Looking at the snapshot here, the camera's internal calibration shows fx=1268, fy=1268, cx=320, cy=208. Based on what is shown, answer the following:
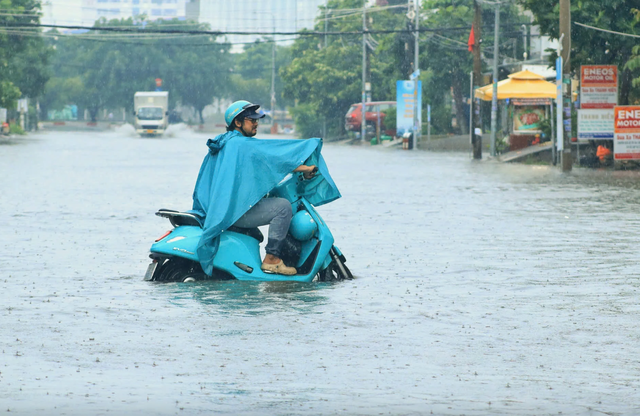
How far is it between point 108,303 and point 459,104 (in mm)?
61709

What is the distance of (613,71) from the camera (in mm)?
34344

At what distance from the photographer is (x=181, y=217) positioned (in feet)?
33.2

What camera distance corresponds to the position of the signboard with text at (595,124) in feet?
113

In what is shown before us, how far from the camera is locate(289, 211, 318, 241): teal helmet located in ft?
33.1

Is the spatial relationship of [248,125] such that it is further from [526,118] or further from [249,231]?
[526,118]

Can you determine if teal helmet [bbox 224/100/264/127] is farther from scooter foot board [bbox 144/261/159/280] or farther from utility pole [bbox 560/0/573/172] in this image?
utility pole [bbox 560/0/573/172]

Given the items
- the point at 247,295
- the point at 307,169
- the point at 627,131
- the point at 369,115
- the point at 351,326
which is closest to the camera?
the point at 351,326

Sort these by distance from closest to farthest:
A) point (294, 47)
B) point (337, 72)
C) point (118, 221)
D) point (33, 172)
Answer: point (118, 221)
point (33, 172)
point (337, 72)
point (294, 47)

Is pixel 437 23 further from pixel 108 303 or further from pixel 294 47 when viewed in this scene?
pixel 108 303

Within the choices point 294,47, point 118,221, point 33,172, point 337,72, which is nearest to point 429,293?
point 118,221

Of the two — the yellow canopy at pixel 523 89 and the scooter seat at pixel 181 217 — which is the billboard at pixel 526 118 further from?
the scooter seat at pixel 181 217

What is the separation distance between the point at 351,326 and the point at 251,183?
7.25ft

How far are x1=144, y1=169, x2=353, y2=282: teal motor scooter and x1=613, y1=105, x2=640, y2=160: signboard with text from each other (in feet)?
77.5

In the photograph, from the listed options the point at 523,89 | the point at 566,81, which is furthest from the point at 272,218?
the point at 523,89
